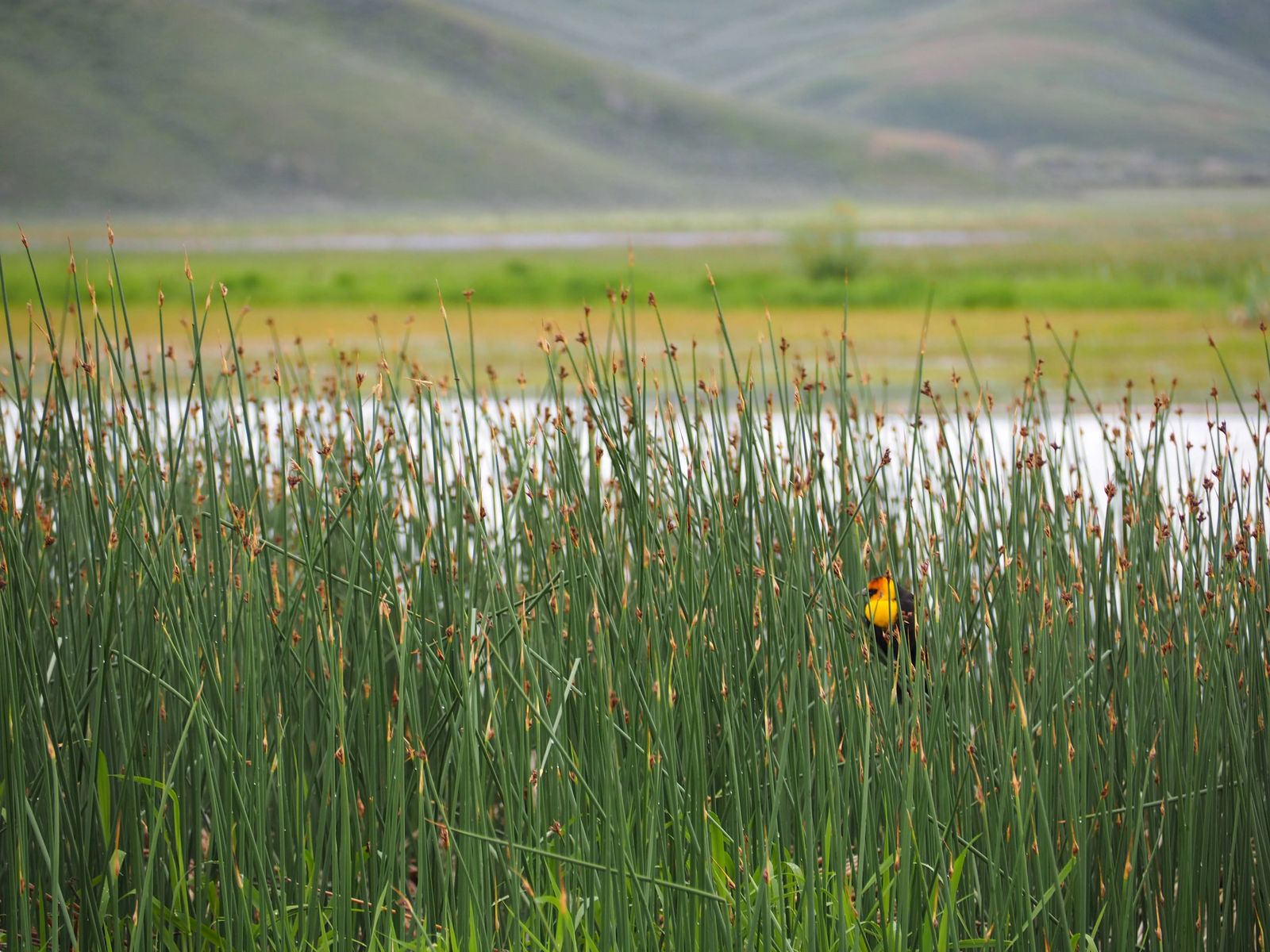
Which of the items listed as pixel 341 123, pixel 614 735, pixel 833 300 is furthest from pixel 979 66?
pixel 614 735

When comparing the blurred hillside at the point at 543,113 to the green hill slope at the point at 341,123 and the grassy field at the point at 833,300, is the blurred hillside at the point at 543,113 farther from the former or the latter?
the grassy field at the point at 833,300

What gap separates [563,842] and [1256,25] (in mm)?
91171

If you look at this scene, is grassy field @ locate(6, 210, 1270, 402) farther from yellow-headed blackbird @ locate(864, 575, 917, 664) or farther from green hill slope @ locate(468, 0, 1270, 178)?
green hill slope @ locate(468, 0, 1270, 178)

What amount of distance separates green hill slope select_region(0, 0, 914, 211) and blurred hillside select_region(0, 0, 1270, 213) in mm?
112

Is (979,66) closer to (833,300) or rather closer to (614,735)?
(833,300)

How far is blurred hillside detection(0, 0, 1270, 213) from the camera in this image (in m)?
47.2

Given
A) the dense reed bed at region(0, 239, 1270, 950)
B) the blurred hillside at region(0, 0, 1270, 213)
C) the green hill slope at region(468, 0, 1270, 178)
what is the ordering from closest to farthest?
1. the dense reed bed at region(0, 239, 1270, 950)
2. the blurred hillside at region(0, 0, 1270, 213)
3. the green hill slope at region(468, 0, 1270, 178)

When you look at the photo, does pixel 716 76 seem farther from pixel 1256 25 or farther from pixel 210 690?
pixel 210 690

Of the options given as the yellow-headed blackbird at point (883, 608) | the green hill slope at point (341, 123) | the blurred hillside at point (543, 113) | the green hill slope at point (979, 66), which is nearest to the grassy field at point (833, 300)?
the yellow-headed blackbird at point (883, 608)

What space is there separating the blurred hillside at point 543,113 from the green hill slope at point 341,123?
112mm

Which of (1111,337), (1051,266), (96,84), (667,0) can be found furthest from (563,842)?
(667,0)

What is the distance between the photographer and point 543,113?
197ft

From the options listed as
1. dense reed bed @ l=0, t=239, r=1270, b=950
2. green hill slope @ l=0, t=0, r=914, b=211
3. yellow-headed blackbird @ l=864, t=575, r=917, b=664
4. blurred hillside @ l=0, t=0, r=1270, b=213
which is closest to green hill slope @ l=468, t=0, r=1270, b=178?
blurred hillside @ l=0, t=0, r=1270, b=213

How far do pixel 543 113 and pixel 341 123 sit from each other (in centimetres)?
1202
